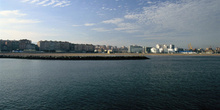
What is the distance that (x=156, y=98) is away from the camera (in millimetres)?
16031

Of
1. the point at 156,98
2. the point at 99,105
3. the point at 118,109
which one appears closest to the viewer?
the point at 118,109

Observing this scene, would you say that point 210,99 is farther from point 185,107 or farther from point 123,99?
point 123,99

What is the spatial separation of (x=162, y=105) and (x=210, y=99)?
20.6ft

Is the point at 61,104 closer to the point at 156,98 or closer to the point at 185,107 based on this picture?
the point at 156,98

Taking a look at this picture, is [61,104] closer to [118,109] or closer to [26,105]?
[26,105]

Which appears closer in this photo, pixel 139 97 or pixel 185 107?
pixel 185 107

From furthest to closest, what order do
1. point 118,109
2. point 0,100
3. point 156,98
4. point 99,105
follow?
point 156,98
point 0,100
point 99,105
point 118,109

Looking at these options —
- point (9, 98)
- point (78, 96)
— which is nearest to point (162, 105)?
point (78, 96)

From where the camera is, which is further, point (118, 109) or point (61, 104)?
point (61, 104)

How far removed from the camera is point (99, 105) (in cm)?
1382

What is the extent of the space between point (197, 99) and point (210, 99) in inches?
57.7

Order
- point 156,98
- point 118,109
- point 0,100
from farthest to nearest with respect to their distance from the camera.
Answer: point 156,98
point 0,100
point 118,109

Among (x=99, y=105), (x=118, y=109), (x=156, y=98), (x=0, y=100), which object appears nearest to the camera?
(x=118, y=109)

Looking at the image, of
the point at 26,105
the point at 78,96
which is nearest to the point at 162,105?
the point at 78,96
